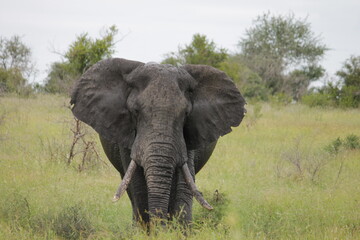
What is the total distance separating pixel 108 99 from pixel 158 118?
0.85 meters

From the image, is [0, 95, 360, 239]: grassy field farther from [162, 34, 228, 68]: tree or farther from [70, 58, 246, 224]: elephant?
[162, 34, 228, 68]: tree

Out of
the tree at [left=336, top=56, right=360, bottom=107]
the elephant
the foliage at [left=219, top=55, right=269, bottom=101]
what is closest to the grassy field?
the elephant

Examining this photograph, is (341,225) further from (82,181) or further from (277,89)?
(277,89)

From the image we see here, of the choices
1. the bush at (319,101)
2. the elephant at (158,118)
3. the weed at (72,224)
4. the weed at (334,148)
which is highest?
the bush at (319,101)

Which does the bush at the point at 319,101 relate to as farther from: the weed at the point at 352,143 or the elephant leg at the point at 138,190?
the elephant leg at the point at 138,190

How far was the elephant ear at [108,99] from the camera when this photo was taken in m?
5.86

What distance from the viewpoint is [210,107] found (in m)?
6.08

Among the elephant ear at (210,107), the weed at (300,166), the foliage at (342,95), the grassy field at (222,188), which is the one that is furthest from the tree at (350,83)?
the elephant ear at (210,107)

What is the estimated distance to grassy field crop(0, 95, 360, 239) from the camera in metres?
6.27

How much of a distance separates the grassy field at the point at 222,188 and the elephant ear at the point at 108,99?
906mm

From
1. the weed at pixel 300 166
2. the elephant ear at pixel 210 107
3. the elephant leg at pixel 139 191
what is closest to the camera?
the elephant leg at pixel 139 191

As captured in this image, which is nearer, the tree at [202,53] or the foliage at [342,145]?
the foliage at [342,145]

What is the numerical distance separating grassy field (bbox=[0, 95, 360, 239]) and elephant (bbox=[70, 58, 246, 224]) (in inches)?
13.5

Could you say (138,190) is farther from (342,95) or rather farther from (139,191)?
(342,95)
